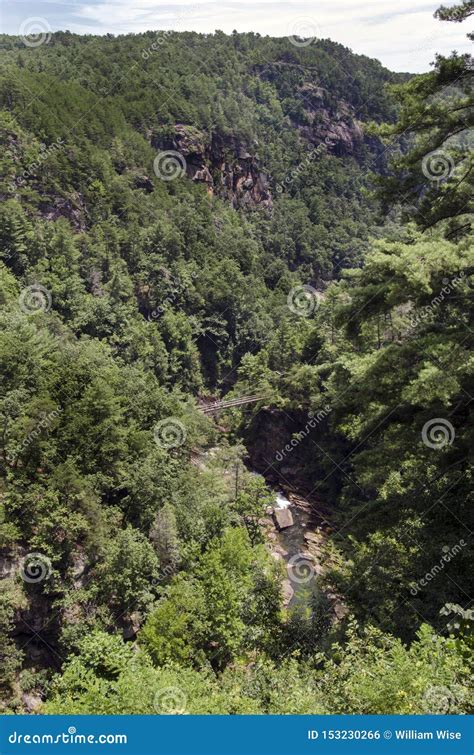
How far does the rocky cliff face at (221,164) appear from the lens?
3442 inches

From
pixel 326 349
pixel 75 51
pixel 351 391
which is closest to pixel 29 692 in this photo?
pixel 351 391

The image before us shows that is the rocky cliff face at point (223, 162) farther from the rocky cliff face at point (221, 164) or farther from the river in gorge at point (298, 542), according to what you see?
the river in gorge at point (298, 542)

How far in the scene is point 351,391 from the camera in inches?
535

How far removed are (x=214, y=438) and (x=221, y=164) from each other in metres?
63.0

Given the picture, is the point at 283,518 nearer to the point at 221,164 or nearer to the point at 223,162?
the point at 221,164

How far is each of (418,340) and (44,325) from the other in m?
33.4

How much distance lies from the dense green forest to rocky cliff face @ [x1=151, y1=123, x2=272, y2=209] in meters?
9.47

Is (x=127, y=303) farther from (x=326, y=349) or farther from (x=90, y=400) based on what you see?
(x=90, y=400)

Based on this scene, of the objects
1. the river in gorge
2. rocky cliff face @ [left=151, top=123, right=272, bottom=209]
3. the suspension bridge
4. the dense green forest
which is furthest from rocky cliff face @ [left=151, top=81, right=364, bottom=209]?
the river in gorge

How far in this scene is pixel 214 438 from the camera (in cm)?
4747

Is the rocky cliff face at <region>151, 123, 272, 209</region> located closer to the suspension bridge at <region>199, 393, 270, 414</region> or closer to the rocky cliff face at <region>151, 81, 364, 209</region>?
the rocky cliff face at <region>151, 81, 364, 209</region>

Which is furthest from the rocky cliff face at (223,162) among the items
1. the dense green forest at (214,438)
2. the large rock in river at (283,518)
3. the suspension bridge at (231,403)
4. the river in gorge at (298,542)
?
the large rock in river at (283,518)

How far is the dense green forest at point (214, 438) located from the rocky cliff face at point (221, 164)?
31.1 feet

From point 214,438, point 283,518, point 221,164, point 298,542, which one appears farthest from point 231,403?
point 221,164
